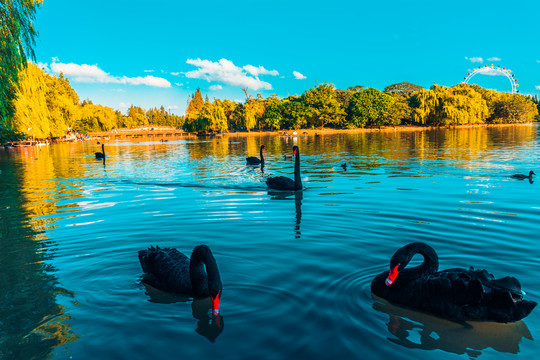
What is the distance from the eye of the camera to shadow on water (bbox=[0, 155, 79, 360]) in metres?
3.77

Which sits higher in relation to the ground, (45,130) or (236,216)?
(45,130)

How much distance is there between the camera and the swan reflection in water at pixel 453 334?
3.59 metres

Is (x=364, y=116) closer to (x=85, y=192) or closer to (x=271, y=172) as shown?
(x=271, y=172)

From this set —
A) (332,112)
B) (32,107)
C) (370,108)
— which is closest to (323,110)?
(332,112)

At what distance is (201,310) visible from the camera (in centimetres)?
443

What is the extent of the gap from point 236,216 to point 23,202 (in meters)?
8.39

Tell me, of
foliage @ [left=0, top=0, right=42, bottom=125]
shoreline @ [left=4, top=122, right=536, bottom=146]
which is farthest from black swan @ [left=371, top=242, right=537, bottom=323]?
shoreline @ [left=4, top=122, right=536, bottom=146]

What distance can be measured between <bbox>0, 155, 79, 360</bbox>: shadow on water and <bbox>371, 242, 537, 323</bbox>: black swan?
3.77 meters

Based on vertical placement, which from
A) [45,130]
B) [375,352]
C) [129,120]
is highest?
[129,120]

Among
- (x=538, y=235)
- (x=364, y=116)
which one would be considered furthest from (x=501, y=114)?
(x=538, y=235)

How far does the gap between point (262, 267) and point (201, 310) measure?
1.46 meters

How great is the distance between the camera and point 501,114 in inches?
4087

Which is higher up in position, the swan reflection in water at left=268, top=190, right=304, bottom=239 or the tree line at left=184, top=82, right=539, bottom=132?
the tree line at left=184, top=82, right=539, bottom=132

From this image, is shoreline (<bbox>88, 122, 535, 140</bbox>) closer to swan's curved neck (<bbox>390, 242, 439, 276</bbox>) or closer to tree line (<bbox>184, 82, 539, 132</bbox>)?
tree line (<bbox>184, 82, 539, 132</bbox>)
